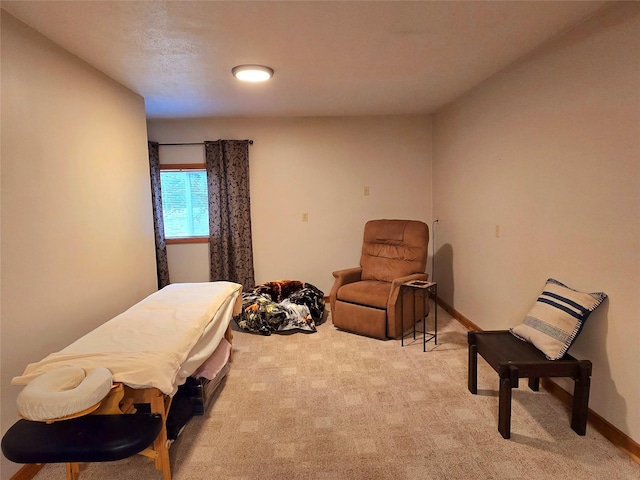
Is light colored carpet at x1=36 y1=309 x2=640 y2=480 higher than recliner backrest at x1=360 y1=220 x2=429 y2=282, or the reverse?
recliner backrest at x1=360 y1=220 x2=429 y2=282

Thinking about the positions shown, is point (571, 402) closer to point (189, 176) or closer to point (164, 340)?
point (164, 340)

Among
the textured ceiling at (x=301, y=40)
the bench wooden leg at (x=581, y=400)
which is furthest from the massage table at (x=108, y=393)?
the bench wooden leg at (x=581, y=400)

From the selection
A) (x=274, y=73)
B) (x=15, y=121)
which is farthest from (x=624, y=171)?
(x=15, y=121)

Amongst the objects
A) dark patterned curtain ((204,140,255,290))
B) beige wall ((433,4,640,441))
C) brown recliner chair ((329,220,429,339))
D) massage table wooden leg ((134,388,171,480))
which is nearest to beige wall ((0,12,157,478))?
massage table wooden leg ((134,388,171,480))

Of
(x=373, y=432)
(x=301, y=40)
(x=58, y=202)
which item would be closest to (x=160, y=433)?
(x=373, y=432)

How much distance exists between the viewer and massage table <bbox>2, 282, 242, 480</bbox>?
1474 mm

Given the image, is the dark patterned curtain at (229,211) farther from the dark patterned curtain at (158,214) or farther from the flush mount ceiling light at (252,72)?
the flush mount ceiling light at (252,72)

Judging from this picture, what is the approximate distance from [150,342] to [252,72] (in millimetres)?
2028

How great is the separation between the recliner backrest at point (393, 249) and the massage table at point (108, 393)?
2311 mm

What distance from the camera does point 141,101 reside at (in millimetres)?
3451

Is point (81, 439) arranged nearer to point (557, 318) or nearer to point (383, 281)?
point (557, 318)

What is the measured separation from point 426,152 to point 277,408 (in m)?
3.63

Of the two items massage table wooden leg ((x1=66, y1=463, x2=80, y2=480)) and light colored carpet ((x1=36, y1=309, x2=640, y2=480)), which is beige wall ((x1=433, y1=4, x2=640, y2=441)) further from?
massage table wooden leg ((x1=66, y1=463, x2=80, y2=480))

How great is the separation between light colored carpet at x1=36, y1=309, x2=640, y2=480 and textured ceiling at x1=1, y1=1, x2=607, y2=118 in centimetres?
235
